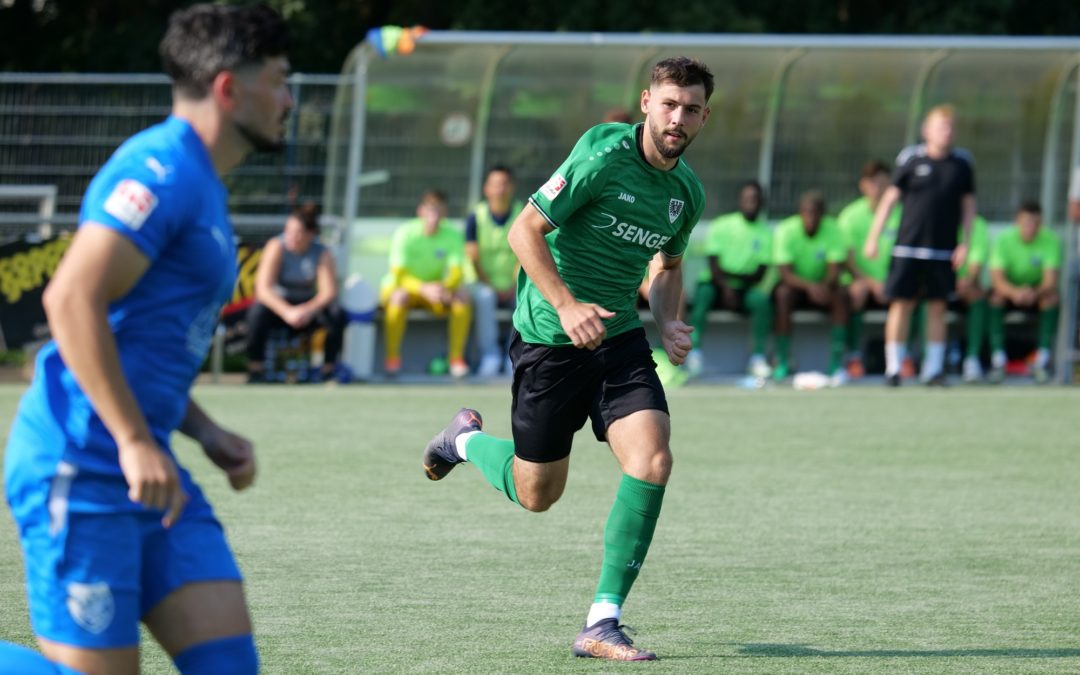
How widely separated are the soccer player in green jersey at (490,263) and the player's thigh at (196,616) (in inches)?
446

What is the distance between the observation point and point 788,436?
35.9 feet

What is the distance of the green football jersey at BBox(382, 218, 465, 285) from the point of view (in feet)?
48.2

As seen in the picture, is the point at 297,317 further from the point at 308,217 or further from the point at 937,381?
the point at 937,381

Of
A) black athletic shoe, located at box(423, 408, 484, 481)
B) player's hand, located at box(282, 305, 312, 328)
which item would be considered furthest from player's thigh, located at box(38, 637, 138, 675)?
player's hand, located at box(282, 305, 312, 328)

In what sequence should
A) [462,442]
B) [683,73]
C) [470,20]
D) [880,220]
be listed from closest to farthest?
[683,73], [462,442], [880,220], [470,20]

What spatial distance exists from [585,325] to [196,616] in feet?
6.73

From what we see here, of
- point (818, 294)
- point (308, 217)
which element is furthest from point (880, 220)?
point (308, 217)

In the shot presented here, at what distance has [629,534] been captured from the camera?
5254 millimetres

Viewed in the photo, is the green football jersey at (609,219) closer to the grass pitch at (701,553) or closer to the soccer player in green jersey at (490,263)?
the grass pitch at (701,553)

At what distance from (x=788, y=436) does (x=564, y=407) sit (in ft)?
17.9

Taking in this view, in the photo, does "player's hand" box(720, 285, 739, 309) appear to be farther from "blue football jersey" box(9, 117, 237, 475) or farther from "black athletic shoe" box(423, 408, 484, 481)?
"blue football jersey" box(9, 117, 237, 475)

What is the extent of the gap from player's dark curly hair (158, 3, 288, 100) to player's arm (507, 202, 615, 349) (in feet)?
6.39

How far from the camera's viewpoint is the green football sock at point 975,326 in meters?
15.1

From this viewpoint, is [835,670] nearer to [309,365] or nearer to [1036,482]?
[1036,482]
